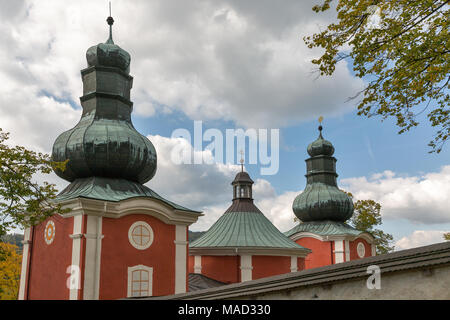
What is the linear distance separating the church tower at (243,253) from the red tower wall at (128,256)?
6.34m

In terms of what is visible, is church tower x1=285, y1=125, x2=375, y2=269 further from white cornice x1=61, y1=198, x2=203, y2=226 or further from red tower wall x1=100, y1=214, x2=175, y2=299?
red tower wall x1=100, y1=214, x2=175, y2=299

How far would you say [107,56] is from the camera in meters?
18.2

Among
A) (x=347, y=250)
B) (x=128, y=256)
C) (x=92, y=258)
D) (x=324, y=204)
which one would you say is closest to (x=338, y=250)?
(x=347, y=250)

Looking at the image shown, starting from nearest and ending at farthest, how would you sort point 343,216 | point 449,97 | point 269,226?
point 449,97 → point 269,226 → point 343,216

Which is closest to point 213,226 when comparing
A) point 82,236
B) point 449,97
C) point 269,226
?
point 269,226

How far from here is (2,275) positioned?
25562 millimetres

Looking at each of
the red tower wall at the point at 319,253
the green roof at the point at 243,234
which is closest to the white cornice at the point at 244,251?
the green roof at the point at 243,234

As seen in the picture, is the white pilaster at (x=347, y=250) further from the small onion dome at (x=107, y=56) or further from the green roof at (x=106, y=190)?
the small onion dome at (x=107, y=56)

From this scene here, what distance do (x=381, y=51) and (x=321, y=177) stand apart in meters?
23.0

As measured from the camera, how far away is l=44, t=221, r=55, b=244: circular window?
15281mm

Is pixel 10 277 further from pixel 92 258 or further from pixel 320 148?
pixel 320 148
